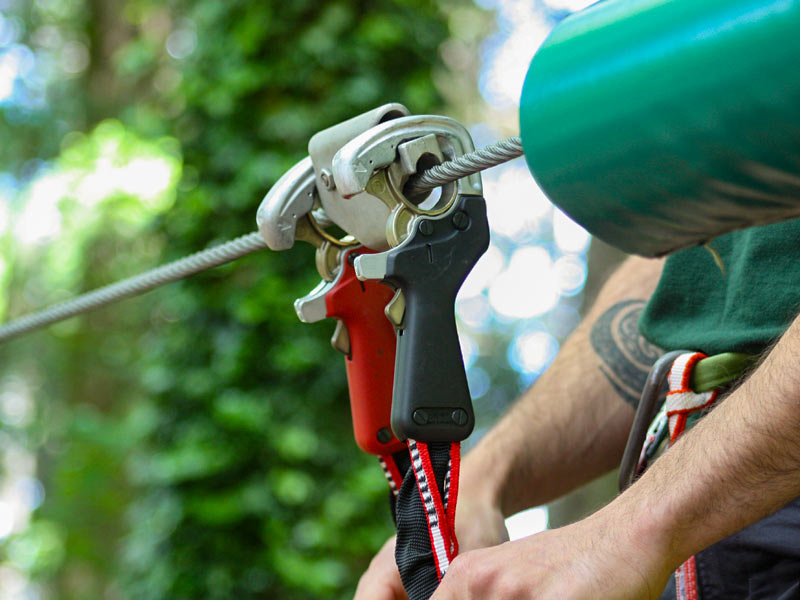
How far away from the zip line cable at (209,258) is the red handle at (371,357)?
0.40ft

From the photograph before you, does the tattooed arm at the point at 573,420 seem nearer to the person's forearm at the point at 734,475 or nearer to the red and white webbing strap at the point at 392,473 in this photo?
the red and white webbing strap at the point at 392,473

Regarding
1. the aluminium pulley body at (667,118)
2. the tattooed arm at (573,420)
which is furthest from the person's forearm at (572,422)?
the aluminium pulley body at (667,118)

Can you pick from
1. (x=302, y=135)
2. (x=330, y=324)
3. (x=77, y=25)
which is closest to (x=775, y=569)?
(x=330, y=324)

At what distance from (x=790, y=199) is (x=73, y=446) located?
191 inches

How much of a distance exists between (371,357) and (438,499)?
17 cm

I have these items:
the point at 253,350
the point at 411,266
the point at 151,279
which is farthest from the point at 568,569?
the point at 253,350

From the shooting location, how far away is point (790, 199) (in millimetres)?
582

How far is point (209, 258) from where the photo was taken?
103 cm

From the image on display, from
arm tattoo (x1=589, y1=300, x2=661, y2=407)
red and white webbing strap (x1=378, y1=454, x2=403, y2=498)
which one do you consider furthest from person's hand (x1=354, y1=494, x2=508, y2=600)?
arm tattoo (x1=589, y1=300, x2=661, y2=407)

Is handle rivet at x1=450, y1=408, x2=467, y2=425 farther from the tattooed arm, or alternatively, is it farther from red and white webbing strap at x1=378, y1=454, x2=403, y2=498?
the tattooed arm

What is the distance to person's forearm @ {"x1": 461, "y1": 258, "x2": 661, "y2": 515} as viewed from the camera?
116 centimetres

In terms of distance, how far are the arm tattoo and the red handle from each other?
426mm

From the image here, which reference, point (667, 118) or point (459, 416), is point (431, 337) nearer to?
point (459, 416)

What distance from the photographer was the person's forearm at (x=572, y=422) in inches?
45.7
